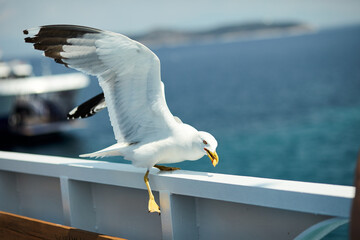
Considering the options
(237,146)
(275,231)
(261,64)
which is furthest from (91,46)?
(261,64)

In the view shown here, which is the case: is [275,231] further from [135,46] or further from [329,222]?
[135,46]

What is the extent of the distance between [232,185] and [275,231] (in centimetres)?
20

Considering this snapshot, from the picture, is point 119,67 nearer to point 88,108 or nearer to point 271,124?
point 88,108

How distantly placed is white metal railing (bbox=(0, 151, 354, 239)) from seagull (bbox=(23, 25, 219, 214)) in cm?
8

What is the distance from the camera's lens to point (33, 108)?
782 inches

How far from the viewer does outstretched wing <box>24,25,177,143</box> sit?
1622 millimetres

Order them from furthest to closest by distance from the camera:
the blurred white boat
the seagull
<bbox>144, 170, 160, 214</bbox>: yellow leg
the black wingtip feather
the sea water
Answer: the blurred white boat → the sea water → the black wingtip feather → the seagull → <bbox>144, 170, 160, 214</bbox>: yellow leg

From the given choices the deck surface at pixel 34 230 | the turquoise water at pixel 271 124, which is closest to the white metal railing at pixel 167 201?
the deck surface at pixel 34 230

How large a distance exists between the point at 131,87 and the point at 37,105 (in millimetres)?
19297

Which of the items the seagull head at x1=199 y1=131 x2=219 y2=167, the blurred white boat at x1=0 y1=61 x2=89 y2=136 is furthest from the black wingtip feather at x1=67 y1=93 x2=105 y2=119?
the blurred white boat at x1=0 y1=61 x2=89 y2=136

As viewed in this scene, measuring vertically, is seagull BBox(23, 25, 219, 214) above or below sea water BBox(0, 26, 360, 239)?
above

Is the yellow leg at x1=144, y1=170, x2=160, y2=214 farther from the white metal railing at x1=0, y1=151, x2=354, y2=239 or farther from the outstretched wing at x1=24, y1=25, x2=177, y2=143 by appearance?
the outstretched wing at x1=24, y1=25, x2=177, y2=143

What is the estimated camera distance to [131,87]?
1688 mm

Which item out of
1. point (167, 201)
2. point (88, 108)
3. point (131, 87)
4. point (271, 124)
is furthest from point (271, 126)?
point (167, 201)
